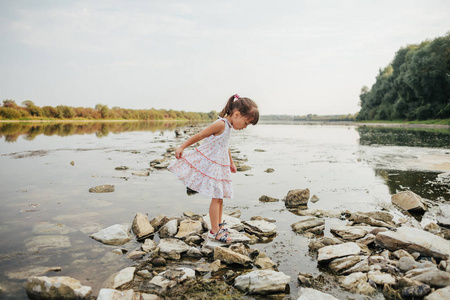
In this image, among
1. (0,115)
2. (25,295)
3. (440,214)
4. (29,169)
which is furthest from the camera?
(0,115)

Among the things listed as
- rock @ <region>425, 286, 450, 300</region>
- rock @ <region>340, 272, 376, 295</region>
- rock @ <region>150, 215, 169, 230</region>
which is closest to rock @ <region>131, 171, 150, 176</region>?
rock @ <region>150, 215, 169, 230</region>

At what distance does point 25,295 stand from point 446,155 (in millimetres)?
16108

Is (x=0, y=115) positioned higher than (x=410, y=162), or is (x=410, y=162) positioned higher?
(x=0, y=115)

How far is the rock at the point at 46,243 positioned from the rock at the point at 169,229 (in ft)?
4.14

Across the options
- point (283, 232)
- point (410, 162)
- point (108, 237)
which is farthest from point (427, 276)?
point (410, 162)

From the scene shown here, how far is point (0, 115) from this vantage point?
6406 centimetres

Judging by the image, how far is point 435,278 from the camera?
2887 mm

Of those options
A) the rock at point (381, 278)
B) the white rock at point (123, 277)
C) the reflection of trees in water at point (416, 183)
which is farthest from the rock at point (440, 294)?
the reflection of trees in water at point (416, 183)

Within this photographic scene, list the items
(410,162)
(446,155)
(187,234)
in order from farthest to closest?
(446,155) < (410,162) < (187,234)

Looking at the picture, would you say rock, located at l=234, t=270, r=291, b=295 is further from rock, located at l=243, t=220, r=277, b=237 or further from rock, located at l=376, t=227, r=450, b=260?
rock, located at l=376, t=227, r=450, b=260

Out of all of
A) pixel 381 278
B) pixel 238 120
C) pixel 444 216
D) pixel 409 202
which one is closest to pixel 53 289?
pixel 238 120

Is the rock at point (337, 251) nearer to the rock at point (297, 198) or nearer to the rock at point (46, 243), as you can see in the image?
the rock at point (297, 198)

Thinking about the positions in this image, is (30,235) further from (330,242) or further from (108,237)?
(330,242)

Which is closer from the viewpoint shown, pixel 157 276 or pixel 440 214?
pixel 157 276
